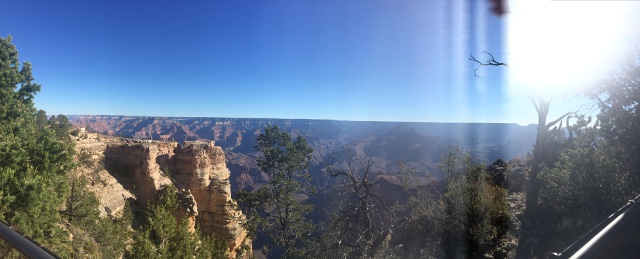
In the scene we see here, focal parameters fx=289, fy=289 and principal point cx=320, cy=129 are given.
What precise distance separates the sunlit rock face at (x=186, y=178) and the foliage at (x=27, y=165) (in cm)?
900

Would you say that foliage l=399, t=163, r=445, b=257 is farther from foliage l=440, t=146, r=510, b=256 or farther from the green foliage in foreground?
foliage l=440, t=146, r=510, b=256

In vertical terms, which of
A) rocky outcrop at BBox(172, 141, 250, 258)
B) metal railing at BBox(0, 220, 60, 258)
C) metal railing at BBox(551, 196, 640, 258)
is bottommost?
rocky outcrop at BBox(172, 141, 250, 258)

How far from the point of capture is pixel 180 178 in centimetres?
3088

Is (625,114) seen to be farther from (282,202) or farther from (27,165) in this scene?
(27,165)

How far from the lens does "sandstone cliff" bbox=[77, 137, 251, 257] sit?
27.0m

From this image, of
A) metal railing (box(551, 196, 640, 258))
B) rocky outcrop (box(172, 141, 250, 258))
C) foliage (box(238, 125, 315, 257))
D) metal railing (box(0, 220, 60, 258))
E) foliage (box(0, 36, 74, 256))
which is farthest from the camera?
rocky outcrop (box(172, 141, 250, 258))

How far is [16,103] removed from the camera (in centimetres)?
1759

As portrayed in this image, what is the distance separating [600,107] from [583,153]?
2233 mm

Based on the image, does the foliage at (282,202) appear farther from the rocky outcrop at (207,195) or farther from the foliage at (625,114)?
the foliage at (625,114)

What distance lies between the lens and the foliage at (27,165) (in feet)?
39.3

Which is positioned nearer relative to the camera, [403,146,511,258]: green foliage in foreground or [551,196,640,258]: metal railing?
[551,196,640,258]: metal railing

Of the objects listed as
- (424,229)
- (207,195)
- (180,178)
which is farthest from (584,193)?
(180,178)

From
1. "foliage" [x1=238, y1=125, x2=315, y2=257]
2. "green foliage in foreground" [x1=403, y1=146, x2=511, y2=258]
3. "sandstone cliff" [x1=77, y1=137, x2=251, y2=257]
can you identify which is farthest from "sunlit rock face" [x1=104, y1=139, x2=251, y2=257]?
"green foliage in foreground" [x1=403, y1=146, x2=511, y2=258]

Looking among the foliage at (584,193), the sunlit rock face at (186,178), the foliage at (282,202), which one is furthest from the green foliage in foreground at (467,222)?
the sunlit rock face at (186,178)
